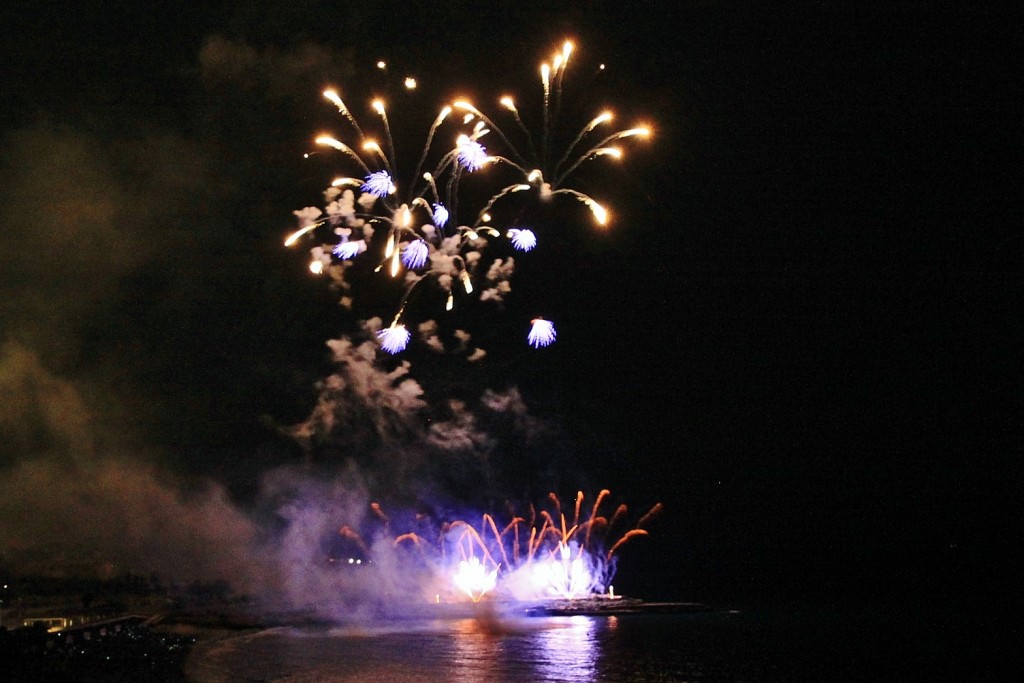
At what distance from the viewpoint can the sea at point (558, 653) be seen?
78.3 ft

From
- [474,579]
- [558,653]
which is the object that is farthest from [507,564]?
[558,653]

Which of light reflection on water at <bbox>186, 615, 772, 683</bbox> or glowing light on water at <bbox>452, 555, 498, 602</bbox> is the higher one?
glowing light on water at <bbox>452, 555, 498, 602</bbox>

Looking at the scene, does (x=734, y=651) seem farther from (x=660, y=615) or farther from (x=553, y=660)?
(x=660, y=615)

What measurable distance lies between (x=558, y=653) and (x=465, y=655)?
13.4 ft

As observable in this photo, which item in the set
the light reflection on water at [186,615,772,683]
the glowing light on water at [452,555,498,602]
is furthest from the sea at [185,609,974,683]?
the glowing light on water at [452,555,498,602]

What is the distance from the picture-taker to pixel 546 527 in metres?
53.0

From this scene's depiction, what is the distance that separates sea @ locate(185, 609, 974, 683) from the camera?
23859 mm

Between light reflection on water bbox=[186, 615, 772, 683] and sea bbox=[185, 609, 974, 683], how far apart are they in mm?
38

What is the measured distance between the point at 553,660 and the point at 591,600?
33199mm

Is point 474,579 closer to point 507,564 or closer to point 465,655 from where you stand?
point 507,564

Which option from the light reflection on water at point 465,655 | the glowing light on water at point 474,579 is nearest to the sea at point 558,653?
the light reflection on water at point 465,655

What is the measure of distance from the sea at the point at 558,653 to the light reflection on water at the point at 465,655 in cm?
4

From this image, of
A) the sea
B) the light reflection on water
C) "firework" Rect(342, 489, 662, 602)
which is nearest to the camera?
the light reflection on water

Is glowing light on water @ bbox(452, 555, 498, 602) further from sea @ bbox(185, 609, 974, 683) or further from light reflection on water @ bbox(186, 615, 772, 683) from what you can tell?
light reflection on water @ bbox(186, 615, 772, 683)
